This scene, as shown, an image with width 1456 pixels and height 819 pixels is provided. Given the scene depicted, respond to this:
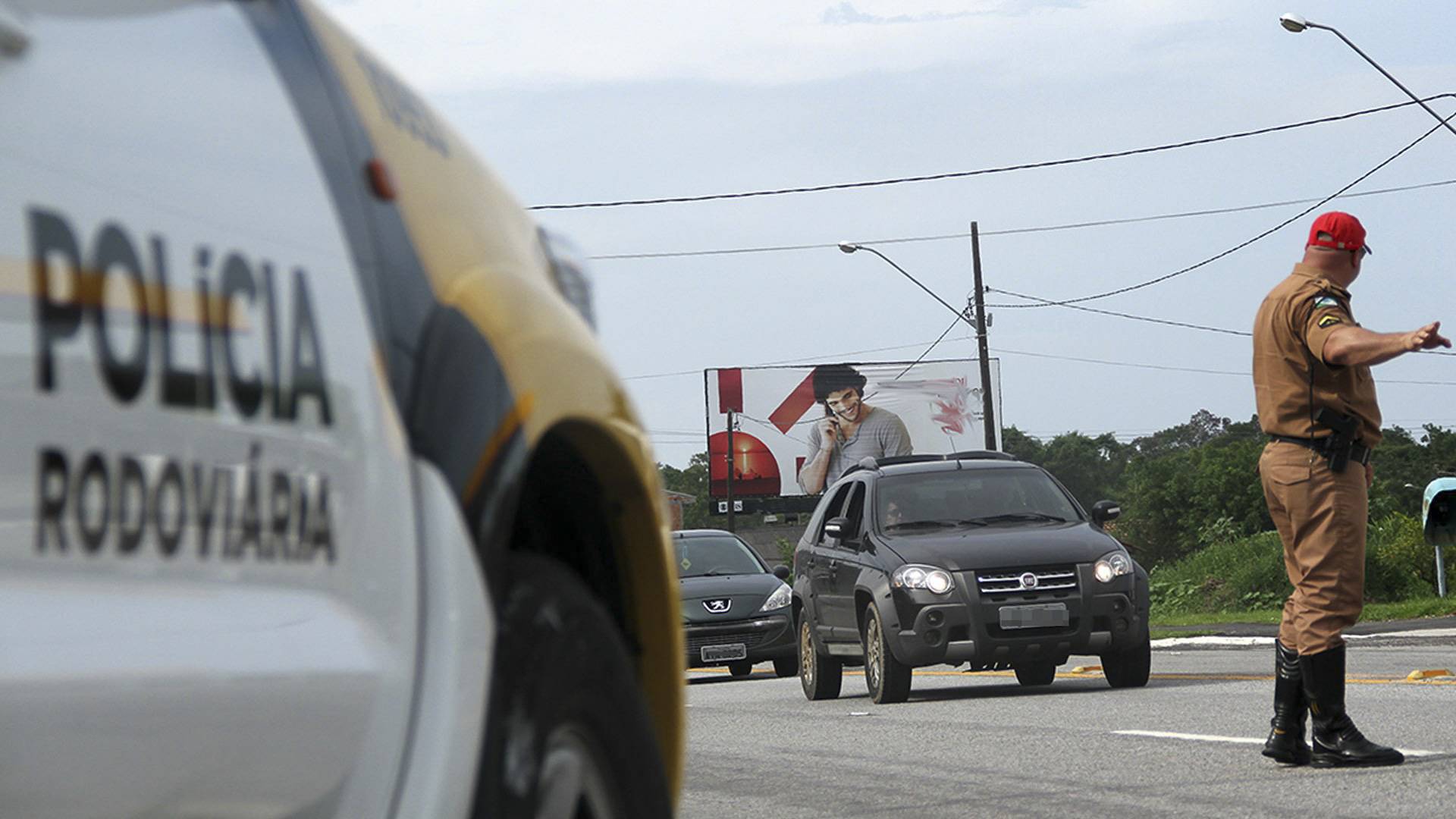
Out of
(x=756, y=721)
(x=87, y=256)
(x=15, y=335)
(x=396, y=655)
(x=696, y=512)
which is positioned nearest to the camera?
(x=15, y=335)

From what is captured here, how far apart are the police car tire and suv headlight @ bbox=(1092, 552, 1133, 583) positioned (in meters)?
10.0

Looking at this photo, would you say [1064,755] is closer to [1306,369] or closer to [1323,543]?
[1323,543]

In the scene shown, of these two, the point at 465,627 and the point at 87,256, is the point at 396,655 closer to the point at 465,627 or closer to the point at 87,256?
the point at 465,627

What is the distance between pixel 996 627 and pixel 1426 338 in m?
6.15

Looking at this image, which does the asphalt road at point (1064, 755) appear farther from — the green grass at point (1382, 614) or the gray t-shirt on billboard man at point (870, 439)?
the gray t-shirt on billboard man at point (870, 439)

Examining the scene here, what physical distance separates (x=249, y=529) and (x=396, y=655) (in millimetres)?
306

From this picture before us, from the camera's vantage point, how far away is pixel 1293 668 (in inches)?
301

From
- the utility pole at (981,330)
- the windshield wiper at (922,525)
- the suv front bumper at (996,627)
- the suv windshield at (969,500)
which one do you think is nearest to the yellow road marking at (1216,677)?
the suv front bumper at (996,627)

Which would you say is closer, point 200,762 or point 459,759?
point 200,762

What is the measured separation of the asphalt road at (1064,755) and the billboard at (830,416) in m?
55.0

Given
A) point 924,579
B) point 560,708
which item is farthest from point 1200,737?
point 560,708

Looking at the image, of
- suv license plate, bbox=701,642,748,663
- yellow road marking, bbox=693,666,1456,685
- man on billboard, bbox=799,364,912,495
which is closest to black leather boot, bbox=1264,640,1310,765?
yellow road marking, bbox=693,666,1456,685

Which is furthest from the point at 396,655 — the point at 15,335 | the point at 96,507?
the point at 15,335

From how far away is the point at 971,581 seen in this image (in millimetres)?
12922
